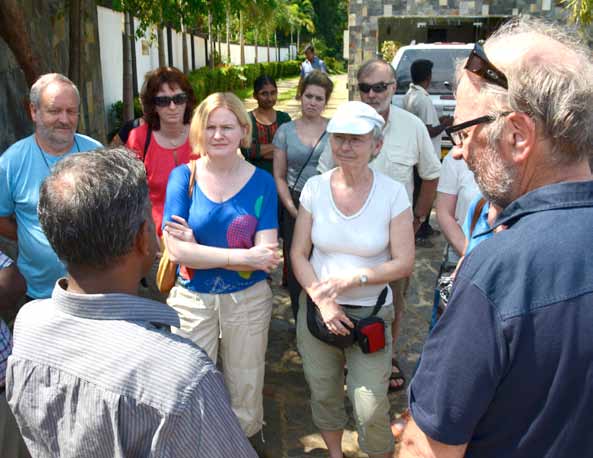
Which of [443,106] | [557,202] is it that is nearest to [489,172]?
[557,202]

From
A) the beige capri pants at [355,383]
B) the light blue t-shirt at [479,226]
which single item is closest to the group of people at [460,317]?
the light blue t-shirt at [479,226]

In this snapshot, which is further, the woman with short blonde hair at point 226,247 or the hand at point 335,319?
the woman with short blonde hair at point 226,247

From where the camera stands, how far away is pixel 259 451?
10.6 feet

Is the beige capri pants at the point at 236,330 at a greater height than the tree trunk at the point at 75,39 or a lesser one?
lesser

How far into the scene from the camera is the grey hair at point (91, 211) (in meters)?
1.39

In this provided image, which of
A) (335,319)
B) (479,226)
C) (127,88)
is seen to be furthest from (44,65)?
(127,88)

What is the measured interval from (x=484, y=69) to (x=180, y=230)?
1.81 meters

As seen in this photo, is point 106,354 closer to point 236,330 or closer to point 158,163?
point 236,330

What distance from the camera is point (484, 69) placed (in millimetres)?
1390

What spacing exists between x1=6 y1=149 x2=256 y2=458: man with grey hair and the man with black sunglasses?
2.34 metres

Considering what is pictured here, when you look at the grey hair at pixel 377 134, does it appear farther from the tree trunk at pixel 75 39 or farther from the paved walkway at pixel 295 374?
the tree trunk at pixel 75 39

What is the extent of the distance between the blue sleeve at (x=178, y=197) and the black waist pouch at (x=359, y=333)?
2.71 ft

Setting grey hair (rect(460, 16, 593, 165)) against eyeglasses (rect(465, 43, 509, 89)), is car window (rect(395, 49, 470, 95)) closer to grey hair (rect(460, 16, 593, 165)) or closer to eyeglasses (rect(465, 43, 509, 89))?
eyeglasses (rect(465, 43, 509, 89))

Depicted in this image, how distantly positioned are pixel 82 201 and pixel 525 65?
1.08m
